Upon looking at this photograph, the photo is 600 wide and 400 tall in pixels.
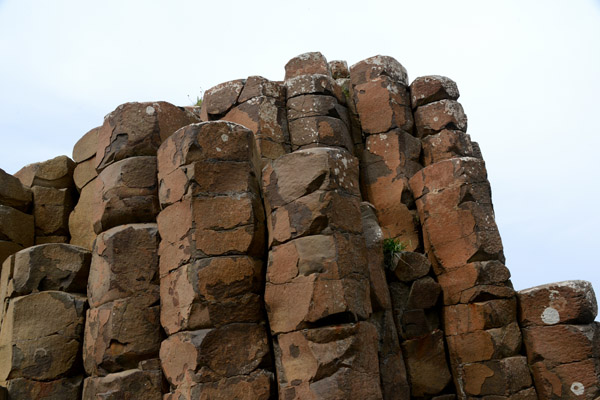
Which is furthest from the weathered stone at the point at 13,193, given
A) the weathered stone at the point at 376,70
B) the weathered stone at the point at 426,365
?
the weathered stone at the point at 426,365

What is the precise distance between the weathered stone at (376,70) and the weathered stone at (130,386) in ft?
24.0

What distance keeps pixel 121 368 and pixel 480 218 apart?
19.2ft

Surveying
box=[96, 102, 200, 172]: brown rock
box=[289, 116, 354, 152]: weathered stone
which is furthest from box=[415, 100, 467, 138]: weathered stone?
box=[96, 102, 200, 172]: brown rock

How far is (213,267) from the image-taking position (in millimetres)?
6105

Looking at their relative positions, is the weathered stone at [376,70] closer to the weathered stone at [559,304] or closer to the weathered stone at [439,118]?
the weathered stone at [439,118]

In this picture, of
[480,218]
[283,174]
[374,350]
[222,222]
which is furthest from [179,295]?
[480,218]

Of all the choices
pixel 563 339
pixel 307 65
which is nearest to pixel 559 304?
pixel 563 339

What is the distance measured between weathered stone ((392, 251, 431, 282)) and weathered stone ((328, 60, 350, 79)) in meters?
5.09

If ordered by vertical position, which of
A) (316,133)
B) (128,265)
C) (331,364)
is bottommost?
(331,364)

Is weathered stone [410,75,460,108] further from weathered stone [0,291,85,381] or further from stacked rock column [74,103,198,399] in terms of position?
weathered stone [0,291,85,381]

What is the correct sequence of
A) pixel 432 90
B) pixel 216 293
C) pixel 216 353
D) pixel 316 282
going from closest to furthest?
pixel 316 282 → pixel 216 353 → pixel 216 293 → pixel 432 90

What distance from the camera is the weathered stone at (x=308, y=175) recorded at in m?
6.08

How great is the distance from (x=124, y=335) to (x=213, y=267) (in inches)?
60.2

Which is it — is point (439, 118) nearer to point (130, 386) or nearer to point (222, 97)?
point (222, 97)
